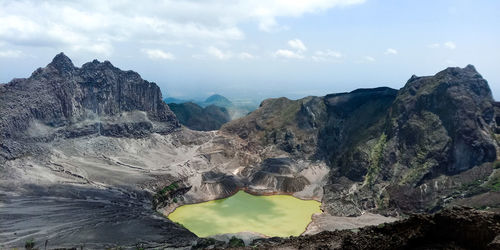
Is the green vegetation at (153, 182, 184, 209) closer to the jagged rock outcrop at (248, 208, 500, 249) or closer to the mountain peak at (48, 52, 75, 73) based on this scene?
the mountain peak at (48, 52, 75, 73)

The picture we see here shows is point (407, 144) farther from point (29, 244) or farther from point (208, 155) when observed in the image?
point (29, 244)

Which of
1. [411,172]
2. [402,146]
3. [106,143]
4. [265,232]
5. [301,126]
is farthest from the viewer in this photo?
[301,126]

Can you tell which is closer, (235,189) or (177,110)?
(235,189)

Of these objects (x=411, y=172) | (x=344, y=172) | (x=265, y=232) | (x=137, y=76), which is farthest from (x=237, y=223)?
(x=137, y=76)

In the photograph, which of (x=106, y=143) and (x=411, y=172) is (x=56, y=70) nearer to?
(x=106, y=143)

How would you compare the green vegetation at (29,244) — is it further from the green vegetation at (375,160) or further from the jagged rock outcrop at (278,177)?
the green vegetation at (375,160)

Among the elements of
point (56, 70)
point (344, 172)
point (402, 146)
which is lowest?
point (344, 172)

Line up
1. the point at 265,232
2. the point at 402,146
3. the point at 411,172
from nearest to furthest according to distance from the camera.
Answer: the point at 265,232 → the point at 411,172 → the point at 402,146
